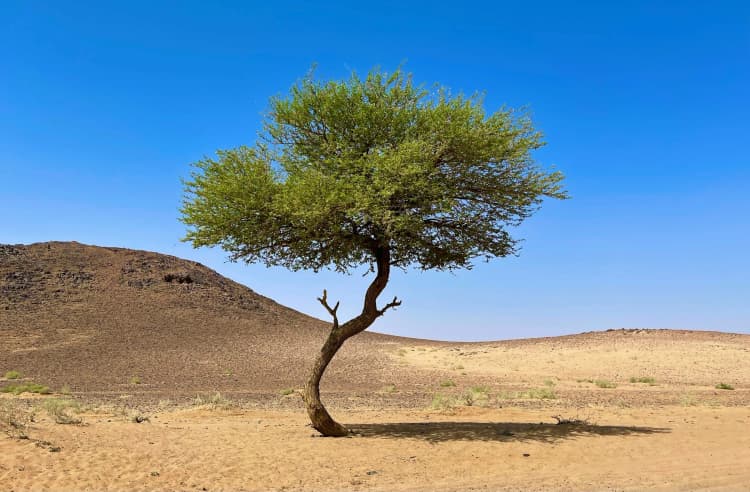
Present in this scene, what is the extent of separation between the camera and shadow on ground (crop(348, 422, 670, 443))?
58.5ft

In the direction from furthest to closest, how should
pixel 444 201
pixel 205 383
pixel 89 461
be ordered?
1. pixel 205 383
2. pixel 444 201
3. pixel 89 461

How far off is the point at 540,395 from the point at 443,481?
19211 millimetres

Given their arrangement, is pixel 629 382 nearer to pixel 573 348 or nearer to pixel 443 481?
pixel 573 348

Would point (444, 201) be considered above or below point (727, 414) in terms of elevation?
above

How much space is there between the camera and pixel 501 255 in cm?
1938

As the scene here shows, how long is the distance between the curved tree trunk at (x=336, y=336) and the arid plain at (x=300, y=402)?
720 mm

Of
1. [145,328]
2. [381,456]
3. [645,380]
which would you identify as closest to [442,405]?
[381,456]

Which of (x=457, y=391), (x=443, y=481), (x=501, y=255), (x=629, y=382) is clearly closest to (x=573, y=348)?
(x=629, y=382)

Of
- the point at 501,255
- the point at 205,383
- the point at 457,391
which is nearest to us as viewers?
the point at 501,255

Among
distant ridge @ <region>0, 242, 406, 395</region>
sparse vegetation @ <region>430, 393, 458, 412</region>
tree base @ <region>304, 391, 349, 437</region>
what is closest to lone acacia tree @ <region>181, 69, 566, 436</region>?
tree base @ <region>304, 391, 349, 437</region>

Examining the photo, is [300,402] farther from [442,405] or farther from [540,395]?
[540,395]

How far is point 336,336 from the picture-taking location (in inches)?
719

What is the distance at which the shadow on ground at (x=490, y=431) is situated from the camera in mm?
17828

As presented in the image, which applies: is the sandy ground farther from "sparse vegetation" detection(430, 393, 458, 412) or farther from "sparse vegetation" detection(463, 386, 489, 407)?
"sparse vegetation" detection(463, 386, 489, 407)
